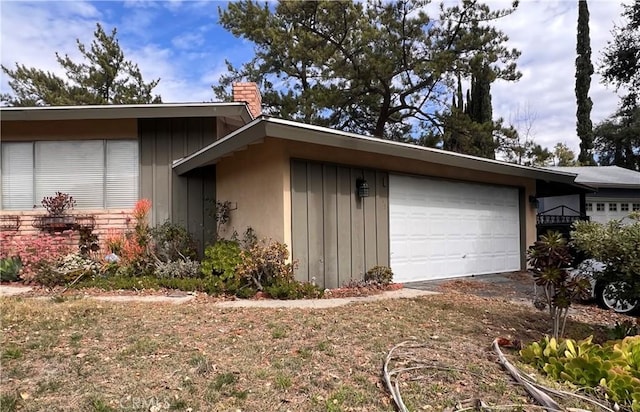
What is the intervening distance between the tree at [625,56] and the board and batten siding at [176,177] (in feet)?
44.2

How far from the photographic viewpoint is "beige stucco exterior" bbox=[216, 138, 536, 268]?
22.9 ft

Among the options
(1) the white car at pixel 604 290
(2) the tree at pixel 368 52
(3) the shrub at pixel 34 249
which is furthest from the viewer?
(2) the tree at pixel 368 52

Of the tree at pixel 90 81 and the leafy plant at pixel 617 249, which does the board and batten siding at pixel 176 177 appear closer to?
the leafy plant at pixel 617 249

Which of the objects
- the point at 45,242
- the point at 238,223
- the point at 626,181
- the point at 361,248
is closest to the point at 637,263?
the point at 361,248

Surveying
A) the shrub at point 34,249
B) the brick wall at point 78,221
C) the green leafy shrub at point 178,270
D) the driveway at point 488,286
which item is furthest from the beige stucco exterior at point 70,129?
the driveway at point 488,286

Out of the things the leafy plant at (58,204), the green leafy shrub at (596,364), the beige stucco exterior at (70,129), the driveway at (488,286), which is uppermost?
the beige stucco exterior at (70,129)

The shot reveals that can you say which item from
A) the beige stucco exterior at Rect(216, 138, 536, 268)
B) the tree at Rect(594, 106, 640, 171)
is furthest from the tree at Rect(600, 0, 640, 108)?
the tree at Rect(594, 106, 640, 171)

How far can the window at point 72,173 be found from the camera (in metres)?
9.13

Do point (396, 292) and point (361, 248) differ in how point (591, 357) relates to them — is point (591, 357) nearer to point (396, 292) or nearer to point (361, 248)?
point (396, 292)

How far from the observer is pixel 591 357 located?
11.3ft

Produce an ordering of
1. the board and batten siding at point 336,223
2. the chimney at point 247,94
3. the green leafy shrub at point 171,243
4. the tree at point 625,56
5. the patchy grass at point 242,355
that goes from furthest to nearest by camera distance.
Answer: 1. the tree at point 625,56
2. the chimney at point 247,94
3. the green leafy shrub at point 171,243
4. the board and batten siding at point 336,223
5. the patchy grass at point 242,355

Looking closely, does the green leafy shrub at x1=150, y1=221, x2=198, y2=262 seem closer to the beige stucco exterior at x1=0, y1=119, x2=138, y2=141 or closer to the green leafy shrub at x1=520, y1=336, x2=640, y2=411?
the beige stucco exterior at x1=0, y1=119, x2=138, y2=141

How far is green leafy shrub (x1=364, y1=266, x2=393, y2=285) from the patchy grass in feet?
6.70

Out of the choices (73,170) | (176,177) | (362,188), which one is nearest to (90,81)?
(73,170)
